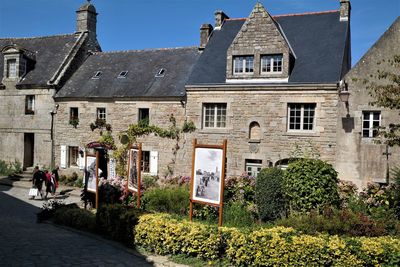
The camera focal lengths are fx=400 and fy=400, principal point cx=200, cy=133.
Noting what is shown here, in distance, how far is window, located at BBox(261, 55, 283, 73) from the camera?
18.1 meters

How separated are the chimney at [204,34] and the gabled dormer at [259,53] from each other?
10.9 feet

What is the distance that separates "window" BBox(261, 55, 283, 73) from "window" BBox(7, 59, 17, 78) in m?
15.5

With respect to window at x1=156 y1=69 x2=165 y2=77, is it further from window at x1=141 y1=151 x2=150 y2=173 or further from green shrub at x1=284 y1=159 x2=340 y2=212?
green shrub at x1=284 y1=159 x2=340 y2=212

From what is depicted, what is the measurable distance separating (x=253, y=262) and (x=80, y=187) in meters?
15.7

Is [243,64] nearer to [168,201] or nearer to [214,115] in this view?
[214,115]

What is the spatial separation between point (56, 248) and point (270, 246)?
477 centimetres

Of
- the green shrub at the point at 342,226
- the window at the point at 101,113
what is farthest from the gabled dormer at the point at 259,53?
the green shrub at the point at 342,226

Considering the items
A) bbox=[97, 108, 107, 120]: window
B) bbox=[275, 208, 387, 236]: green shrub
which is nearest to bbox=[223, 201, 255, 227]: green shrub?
bbox=[275, 208, 387, 236]: green shrub

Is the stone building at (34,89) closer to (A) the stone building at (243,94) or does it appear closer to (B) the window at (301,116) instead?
(A) the stone building at (243,94)

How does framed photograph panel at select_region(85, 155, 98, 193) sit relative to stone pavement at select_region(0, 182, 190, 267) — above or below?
above

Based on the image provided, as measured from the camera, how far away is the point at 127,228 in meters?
9.78

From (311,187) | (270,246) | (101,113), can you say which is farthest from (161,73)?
(270,246)

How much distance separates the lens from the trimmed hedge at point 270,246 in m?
7.46

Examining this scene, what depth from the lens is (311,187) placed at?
11.7 m
